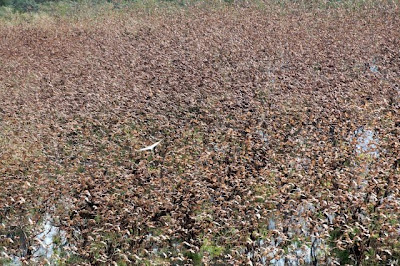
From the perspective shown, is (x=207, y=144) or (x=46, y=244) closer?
(x=46, y=244)

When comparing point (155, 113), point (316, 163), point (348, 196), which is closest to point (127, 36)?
point (155, 113)

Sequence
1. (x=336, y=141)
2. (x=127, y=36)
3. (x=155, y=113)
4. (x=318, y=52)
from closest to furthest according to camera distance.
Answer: (x=336, y=141), (x=155, y=113), (x=318, y=52), (x=127, y=36)

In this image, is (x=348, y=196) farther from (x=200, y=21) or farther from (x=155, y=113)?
(x=200, y=21)

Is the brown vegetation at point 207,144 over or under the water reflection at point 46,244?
over

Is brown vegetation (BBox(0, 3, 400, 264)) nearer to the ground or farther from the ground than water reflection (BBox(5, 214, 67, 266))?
farther from the ground

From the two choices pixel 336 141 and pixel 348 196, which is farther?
pixel 336 141

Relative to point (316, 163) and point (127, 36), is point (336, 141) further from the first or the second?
point (127, 36)

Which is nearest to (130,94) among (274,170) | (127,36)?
(274,170)

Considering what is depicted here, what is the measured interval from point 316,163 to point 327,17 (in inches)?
523

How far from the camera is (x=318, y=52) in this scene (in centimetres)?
1510

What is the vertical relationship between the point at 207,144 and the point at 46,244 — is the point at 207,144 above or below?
above

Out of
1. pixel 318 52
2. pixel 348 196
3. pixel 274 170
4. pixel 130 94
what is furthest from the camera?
pixel 318 52

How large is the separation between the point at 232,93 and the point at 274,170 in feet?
14.3

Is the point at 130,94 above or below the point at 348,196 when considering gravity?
below
